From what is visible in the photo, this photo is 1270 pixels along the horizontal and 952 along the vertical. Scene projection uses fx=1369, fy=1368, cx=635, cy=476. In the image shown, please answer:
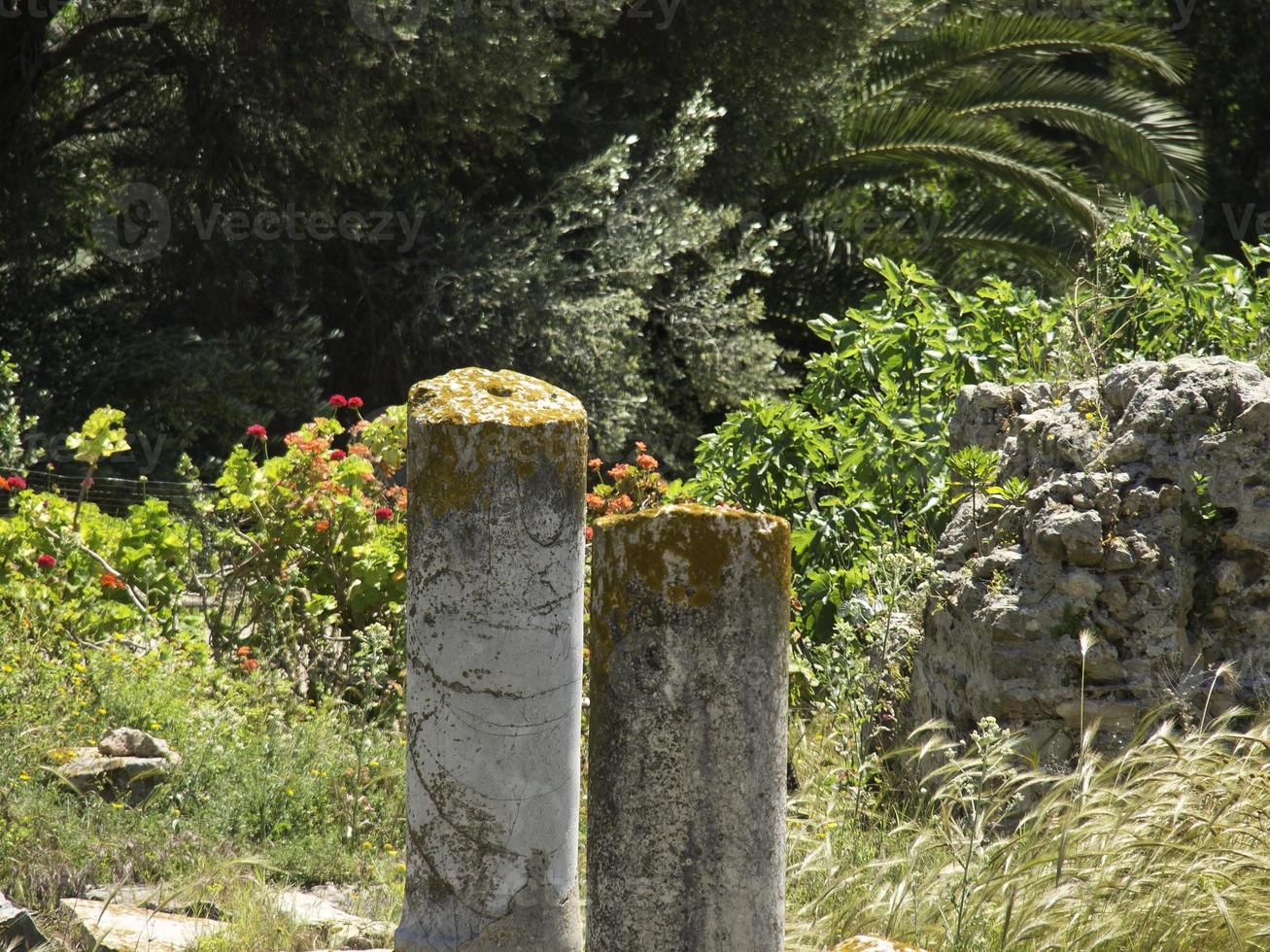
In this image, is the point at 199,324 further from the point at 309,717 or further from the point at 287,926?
the point at 287,926

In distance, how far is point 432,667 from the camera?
294 centimetres

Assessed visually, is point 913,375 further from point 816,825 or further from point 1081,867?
point 1081,867

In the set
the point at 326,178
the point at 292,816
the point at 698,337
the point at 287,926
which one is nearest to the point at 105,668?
the point at 292,816

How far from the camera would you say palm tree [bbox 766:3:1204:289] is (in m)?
12.0

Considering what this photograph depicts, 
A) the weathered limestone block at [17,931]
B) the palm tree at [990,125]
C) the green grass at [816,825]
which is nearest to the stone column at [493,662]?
the green grass at [816,825]

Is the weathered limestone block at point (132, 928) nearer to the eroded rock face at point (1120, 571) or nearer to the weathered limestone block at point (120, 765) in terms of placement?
the weathered limestone block at point (120, 765)

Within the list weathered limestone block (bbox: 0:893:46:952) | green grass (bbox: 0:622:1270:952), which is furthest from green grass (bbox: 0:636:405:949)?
weathered limestone block (bbox: 0:893:46:952)

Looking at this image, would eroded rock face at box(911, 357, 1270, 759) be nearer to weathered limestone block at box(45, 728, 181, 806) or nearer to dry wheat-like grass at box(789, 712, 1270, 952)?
dry wheat-like grass at box(789, 712, 1270, 952)

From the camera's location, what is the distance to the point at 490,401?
2.93 m

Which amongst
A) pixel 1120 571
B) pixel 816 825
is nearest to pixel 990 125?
pixel 1120 571

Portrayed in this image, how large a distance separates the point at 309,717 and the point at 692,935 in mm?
2752

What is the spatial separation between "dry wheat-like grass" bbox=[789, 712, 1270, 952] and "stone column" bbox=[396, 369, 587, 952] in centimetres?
77

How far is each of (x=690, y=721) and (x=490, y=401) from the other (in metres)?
0.85

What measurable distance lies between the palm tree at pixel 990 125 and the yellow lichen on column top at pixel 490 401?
9617 mm
